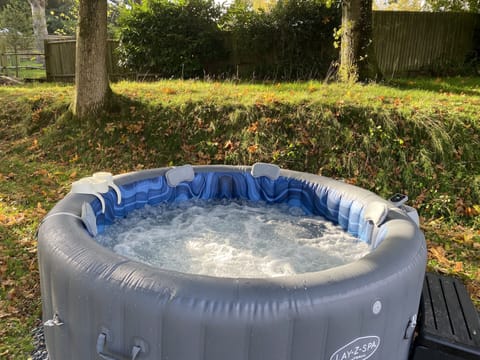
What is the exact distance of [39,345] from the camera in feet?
9.07

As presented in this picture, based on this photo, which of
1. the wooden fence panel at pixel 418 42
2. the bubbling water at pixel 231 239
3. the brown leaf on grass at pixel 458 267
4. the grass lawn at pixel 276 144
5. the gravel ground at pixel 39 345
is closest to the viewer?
the gravel ground at pixel 39 345

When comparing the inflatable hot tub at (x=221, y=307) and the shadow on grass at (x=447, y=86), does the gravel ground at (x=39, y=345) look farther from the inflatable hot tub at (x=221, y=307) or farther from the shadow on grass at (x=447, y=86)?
the shadow on grass at (x=447, y=86)

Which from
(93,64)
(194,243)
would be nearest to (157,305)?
(194,243)

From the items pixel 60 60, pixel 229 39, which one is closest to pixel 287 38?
pixel 229 39

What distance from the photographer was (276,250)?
130 inches

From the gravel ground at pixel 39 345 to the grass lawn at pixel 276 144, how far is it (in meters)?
0.38

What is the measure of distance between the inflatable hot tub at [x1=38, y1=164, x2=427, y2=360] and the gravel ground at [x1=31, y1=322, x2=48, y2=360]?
0.33m

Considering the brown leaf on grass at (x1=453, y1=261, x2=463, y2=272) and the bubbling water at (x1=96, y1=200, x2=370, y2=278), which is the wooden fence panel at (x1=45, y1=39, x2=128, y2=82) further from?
the brown leaf on grass at (x1=453, y1=261, x2=463, y2=272)

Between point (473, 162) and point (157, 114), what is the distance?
4.48m

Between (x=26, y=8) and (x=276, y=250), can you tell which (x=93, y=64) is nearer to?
(x=276, y=250)

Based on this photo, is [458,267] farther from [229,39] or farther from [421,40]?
[421,40]

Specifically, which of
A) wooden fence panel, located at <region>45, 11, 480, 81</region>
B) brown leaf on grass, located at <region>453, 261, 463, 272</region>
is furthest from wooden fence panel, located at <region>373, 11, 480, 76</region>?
brown leaf on grass, located at <region>453, 261, 463, 272</region>

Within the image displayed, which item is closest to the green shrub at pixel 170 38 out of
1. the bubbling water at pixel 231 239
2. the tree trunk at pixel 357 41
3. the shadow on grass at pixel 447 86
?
the tree trunk at pixel 357 41

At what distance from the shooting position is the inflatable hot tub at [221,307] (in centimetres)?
175
